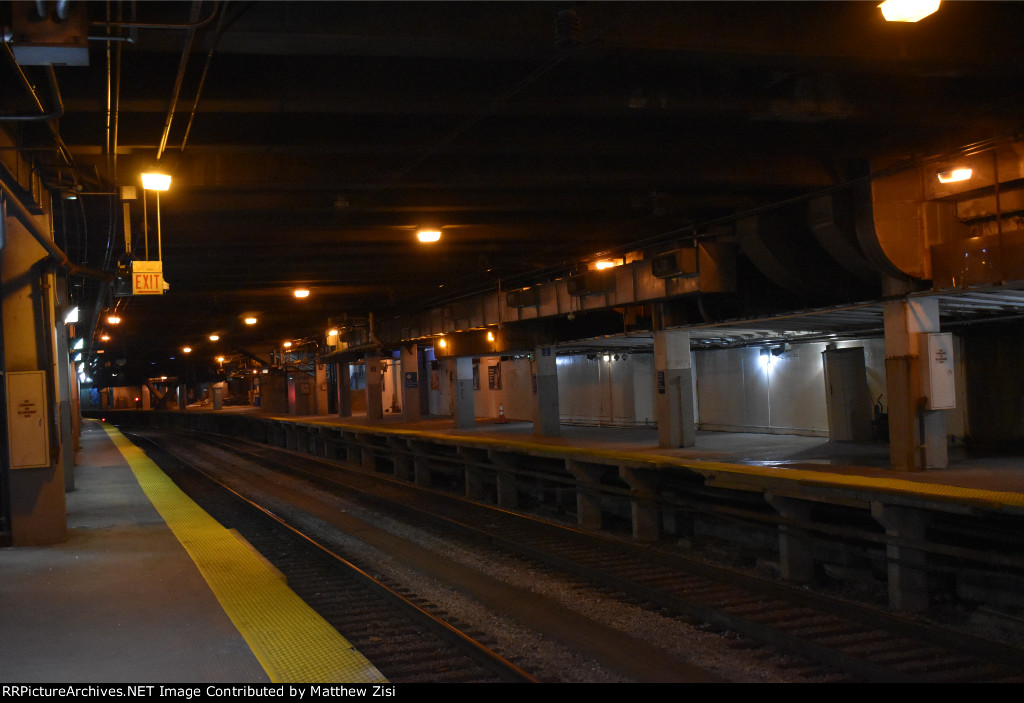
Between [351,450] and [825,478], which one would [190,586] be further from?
[351,450]

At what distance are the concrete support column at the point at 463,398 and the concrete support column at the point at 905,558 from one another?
642 inches

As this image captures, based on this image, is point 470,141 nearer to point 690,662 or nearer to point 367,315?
point 690,662

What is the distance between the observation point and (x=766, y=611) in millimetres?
8375

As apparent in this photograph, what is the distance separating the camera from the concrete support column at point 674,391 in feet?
49.0

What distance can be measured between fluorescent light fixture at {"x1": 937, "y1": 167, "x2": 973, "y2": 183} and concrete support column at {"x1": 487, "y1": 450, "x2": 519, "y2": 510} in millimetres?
9049

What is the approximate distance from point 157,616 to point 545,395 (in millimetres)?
13406

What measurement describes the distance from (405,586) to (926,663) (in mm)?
5574

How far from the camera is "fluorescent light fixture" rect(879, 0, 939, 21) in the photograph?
5736 mm

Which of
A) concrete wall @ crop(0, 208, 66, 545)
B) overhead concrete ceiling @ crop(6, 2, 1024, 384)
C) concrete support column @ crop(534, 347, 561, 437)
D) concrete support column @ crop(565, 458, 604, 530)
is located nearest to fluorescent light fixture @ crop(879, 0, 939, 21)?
overhead concrete ceiling @ crop(6, 2, 1024, 384)

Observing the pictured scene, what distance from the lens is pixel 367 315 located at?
1153 inches

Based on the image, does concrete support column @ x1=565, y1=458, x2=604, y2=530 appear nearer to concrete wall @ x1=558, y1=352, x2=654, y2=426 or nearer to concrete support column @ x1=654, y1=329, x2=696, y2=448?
concrete support column @ x1=654, y1=329, x2=696, y2=448

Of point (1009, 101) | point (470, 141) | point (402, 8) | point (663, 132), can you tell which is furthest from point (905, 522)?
point (402, 8)

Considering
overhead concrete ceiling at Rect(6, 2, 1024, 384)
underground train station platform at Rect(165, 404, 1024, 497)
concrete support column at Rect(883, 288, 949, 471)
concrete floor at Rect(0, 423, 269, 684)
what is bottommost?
concrete floor at Rect(0, 423, 269, 684)

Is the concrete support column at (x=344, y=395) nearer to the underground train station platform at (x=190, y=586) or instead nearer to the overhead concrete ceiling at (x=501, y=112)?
the underground train station platform at (x=190, y=586)
